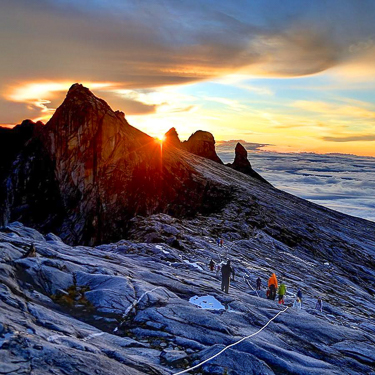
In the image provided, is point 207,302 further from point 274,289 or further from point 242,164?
point 242,164

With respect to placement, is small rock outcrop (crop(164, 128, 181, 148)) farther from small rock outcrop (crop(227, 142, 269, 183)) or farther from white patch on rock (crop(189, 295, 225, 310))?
white patch on rock (crop(189, 295, 225, 310))

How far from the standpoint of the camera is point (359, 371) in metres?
19.6

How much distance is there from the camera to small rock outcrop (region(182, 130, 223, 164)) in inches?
6319

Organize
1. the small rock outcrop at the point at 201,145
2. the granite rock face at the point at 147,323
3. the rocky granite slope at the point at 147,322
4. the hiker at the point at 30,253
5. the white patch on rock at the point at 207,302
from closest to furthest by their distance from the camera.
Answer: the granite rock face at the point at 147,323 → the rocky granite slope at the point at 147,322 → the hiker at the point at 30,253 → the white patch on rock at the point at 207,302 → the small rock outcrop at the point at 201,145

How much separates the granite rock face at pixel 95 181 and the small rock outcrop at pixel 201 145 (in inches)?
2601

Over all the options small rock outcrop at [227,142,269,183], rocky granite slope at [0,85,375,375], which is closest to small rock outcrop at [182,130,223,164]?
small rock outcrop at [227,142,269,183]

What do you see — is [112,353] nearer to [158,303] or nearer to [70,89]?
[158,303]

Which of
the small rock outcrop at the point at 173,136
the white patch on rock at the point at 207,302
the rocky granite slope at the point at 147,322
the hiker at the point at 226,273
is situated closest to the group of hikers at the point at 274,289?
the hiker at the point at 226,273

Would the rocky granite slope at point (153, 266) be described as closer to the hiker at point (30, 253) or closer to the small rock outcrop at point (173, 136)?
the hiker at point (30, 253)

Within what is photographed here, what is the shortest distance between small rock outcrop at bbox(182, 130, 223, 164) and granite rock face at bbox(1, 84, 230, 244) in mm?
66062

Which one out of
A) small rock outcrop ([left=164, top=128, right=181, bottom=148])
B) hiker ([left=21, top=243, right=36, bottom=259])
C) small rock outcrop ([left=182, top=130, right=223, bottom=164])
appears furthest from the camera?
small rock outcrop ([left=182, top=130, right=223, bottom=164])

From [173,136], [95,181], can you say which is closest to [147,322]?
[95,181]

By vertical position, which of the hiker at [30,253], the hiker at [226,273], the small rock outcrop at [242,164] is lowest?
the hiker at [226,273]

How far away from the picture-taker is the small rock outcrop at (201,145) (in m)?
160
